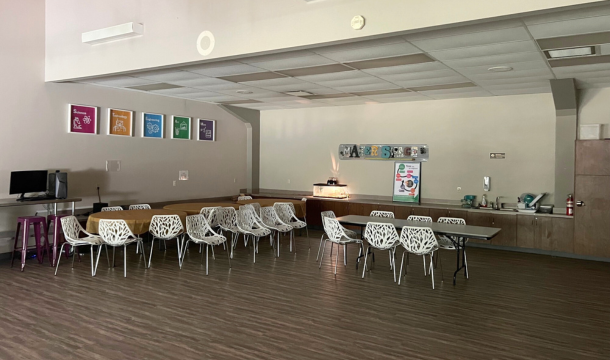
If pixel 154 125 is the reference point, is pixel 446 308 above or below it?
below

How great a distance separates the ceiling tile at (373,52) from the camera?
501 cm

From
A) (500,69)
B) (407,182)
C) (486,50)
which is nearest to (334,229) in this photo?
(486,50)

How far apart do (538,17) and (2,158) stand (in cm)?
719

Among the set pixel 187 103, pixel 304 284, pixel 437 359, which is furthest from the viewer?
pixel 187 103

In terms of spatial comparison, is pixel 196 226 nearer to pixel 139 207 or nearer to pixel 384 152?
pixel 139 207

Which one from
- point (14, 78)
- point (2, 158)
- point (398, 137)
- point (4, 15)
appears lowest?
point (2, 158)

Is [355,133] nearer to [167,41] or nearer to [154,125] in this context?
[154,125]

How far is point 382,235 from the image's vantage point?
5.75 m

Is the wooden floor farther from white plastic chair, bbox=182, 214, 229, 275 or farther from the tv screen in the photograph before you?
the tv screen

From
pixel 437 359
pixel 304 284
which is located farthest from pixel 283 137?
pixel 437 359

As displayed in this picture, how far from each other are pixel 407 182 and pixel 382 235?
3.87m

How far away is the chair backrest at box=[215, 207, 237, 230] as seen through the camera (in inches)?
284

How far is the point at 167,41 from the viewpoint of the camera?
592cm

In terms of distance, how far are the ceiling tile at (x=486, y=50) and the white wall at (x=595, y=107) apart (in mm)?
3258
